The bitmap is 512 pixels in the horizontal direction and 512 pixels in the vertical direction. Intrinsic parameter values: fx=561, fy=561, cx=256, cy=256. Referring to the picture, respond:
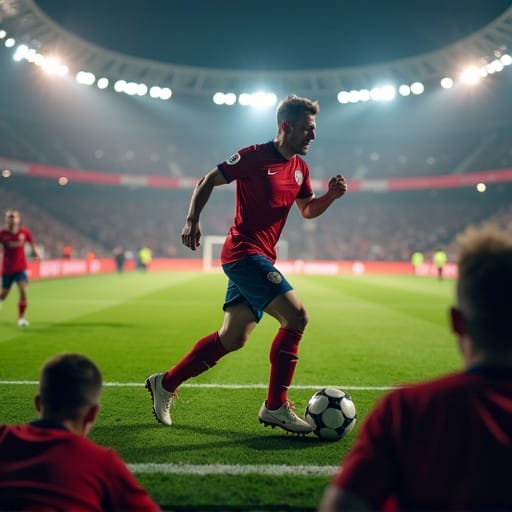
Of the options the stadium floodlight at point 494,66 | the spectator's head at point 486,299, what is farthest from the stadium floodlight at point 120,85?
the spectator's head at point 486,299

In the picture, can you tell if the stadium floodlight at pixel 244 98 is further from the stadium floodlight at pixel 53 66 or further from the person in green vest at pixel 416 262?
the person in green vest at pixel 416 262

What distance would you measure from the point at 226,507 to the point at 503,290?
1777mm

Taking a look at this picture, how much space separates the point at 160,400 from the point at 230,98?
133ft

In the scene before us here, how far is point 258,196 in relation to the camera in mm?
4047

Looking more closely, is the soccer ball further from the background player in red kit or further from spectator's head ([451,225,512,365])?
the background player in red kit

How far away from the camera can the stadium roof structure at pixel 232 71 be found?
3049 cm

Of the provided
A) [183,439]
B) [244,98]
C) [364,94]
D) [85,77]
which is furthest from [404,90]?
[183,439]

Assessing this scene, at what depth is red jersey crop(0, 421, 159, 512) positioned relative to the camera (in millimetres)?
1556

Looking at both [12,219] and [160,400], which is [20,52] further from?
[160,400]

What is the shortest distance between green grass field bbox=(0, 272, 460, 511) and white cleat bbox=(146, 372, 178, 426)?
11cm

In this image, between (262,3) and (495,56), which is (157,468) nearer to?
(262,3)

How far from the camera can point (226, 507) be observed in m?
2.53

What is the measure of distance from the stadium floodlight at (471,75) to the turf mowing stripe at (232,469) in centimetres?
3722

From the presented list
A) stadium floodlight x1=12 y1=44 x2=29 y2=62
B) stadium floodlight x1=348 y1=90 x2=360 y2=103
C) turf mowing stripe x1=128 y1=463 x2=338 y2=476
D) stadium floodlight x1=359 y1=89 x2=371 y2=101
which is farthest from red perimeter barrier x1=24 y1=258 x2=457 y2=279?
turf mowing stripe x1=128 y1=463 x2=338 y2=476
